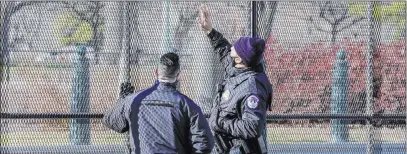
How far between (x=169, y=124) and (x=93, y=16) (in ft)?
6.74

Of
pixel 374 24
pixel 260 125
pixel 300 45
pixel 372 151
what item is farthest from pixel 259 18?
pixel 260 125

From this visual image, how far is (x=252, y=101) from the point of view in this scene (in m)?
6.53

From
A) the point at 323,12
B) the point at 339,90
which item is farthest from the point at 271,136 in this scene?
the point at 323,12

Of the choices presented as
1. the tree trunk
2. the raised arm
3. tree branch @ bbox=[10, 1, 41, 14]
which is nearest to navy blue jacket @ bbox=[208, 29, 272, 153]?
the raised arm

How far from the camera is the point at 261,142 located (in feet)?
22.5

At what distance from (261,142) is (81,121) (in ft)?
6.89

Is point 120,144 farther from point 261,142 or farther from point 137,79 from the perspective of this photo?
point 261,142

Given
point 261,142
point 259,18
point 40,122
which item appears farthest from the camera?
point 259,18

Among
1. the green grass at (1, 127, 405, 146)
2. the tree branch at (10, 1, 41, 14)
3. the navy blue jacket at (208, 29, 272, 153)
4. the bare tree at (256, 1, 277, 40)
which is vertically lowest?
the green grass at (1, 127, 405, 146)

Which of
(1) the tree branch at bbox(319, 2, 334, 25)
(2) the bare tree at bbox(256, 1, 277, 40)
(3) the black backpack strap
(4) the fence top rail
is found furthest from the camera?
(1) the tree branch at bbox(319, 2, 334, 25)

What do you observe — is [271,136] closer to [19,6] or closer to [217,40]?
[217,40]

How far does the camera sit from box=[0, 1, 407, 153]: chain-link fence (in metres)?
8.03

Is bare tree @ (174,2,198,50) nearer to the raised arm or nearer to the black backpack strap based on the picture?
the raised arm

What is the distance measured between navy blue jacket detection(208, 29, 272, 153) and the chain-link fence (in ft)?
5.00
